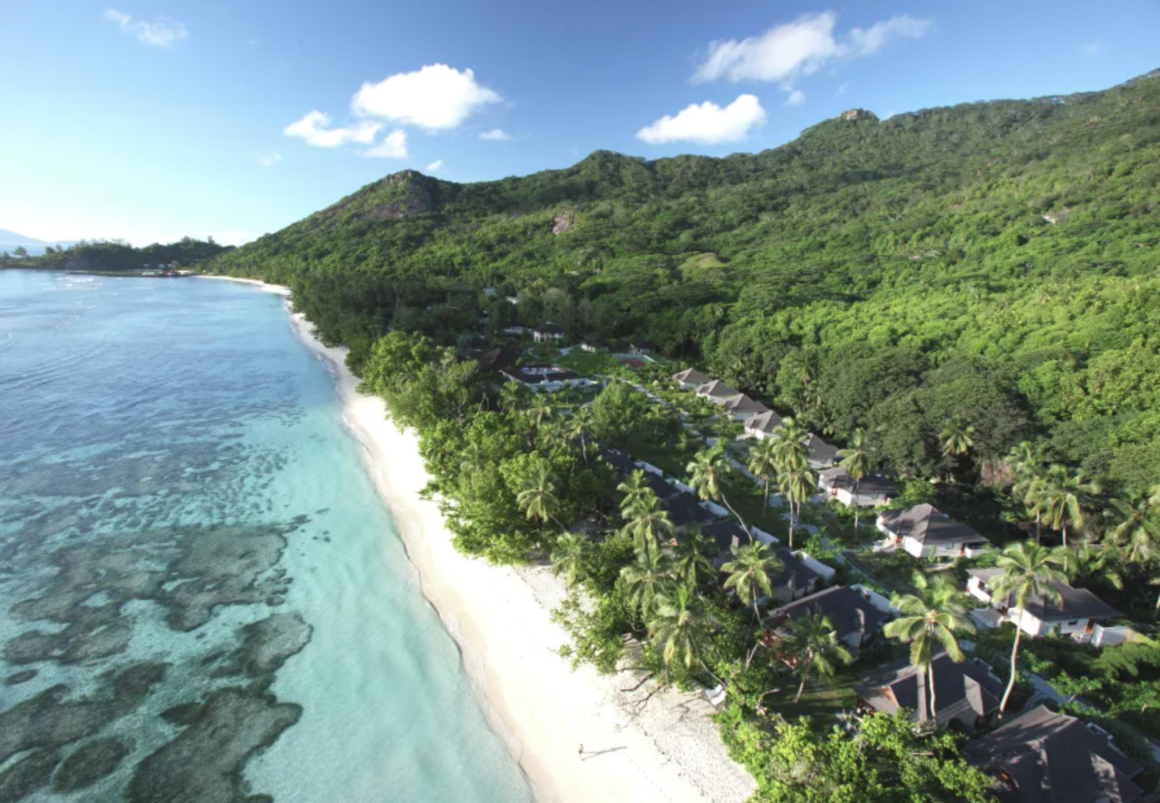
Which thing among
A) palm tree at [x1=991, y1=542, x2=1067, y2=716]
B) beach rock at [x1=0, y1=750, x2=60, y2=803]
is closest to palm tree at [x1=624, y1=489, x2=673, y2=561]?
palm tree at [x1=991, y1=542, x2=1067, y2=716]

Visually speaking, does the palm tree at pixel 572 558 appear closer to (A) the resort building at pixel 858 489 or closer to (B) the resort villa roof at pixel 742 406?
(A) the resort building at pixel 858 489

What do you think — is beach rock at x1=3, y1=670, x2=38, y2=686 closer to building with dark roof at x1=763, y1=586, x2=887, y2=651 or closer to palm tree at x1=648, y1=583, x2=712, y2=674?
palm tree at x1=648, y1=583, x2=712, y2=674

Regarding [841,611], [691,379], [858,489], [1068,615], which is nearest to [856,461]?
[858,489]

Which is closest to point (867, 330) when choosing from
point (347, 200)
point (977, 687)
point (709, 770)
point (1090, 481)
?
point (1090, 481)

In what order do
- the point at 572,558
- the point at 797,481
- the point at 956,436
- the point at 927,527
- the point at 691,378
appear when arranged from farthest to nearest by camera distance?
1. the point at 691,378
2. the point at 956,436
3. the point at 927,527
4. the point at 797,481
5. the point at 572,558

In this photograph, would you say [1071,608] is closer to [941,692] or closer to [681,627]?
[941,692]

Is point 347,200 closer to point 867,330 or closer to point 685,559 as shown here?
point 867,330

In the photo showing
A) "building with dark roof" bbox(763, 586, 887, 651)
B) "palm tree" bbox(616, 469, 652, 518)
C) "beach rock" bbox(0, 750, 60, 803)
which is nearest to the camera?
"beach rock" bbox(0, 750, 60, 803)
